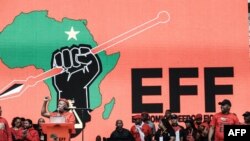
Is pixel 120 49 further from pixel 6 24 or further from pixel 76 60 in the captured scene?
pixel 6 24

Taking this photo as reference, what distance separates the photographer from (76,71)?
15.2 m

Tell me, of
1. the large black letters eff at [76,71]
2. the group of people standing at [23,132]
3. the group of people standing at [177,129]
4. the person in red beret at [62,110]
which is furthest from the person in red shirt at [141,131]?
the person in red beret at [62,110]

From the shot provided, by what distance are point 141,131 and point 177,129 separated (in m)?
1.18

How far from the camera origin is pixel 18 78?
1511 cm

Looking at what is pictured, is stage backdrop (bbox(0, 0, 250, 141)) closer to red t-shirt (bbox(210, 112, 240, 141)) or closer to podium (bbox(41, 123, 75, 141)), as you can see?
red t-shirt (bbox(210, 112, 240, 141))

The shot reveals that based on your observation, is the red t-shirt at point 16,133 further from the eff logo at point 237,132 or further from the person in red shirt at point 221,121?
the eff logo at point 237,132

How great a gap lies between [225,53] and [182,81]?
3.83ft

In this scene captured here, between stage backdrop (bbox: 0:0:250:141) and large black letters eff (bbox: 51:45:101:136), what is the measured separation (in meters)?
0.02

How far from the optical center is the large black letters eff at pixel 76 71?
15.0 metres

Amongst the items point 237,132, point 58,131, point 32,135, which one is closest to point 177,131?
point 32,135

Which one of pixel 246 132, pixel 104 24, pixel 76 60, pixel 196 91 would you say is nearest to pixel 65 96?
pixel 76 60

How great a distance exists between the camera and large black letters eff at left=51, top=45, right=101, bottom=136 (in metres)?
15.0

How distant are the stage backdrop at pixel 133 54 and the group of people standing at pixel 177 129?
1168 millimetres

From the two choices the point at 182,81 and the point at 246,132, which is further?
the point at 182,81
